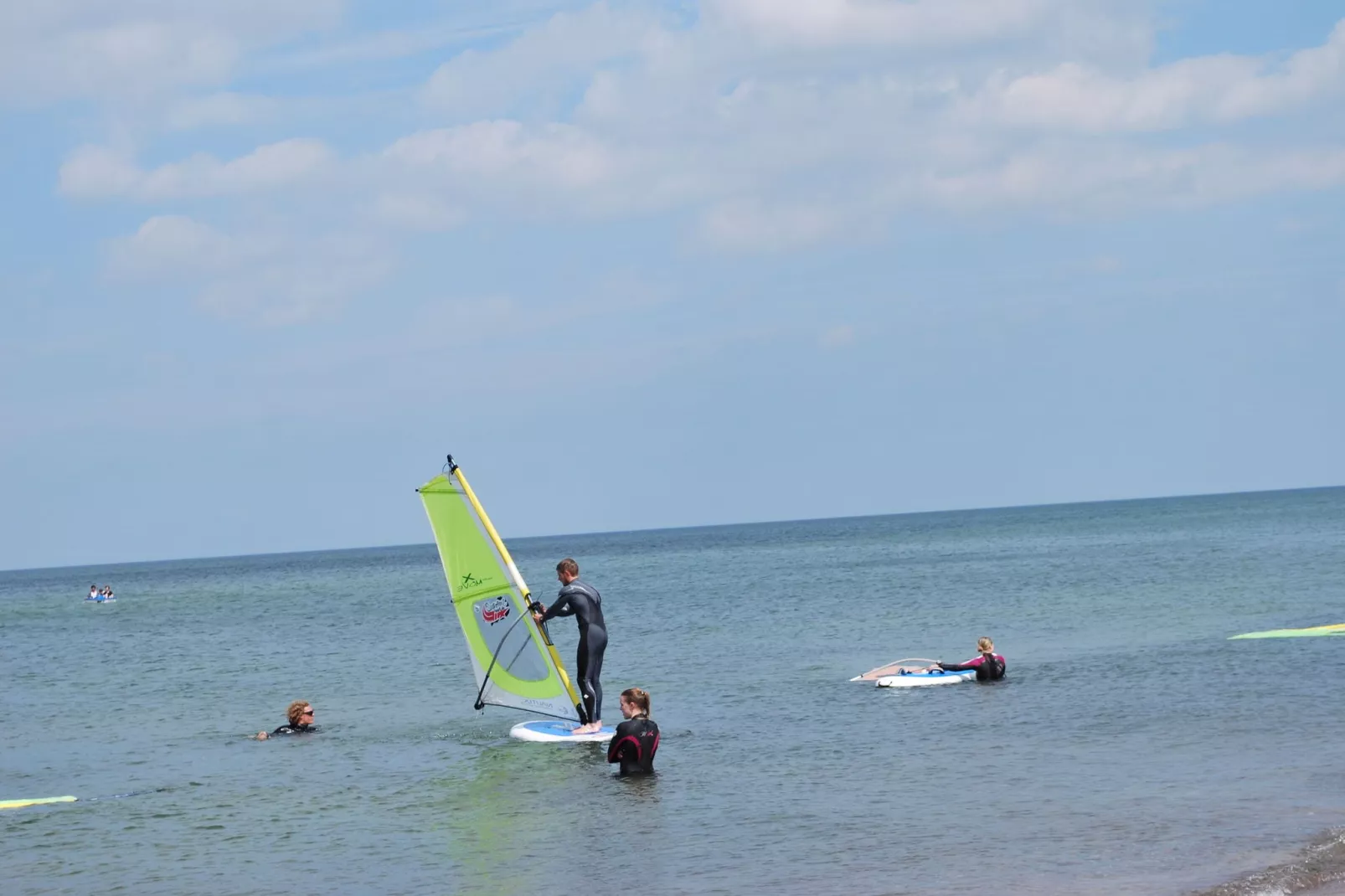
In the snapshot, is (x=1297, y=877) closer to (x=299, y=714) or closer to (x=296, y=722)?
(x=299, y=714)

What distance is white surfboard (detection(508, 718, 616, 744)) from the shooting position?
18.7 m

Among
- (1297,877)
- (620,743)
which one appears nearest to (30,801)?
(620,743)

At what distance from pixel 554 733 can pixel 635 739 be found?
3459mm

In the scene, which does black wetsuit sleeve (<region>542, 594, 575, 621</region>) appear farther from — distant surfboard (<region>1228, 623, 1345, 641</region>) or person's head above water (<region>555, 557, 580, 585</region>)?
distant surfboard (<region>1228, 623, 1345, 641</region>)

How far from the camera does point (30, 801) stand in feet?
55.9

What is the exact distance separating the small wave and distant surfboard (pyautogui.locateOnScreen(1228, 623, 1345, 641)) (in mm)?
17689

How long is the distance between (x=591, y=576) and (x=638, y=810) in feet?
292

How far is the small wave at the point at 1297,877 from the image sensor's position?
33.6 ft

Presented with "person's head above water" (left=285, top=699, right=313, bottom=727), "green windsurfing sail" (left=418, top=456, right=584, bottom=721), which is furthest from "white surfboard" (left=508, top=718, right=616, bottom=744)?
"person's head above water" (left=285, top=699, right=313, bottom=727)

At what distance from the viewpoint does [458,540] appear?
18.5 metres

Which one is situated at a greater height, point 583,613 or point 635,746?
point 583,613

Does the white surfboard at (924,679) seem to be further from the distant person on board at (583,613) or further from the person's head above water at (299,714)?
the person's head above water at (299,714)

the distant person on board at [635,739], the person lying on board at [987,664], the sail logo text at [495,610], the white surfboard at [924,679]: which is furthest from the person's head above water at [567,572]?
the person lying on board at [987,664]

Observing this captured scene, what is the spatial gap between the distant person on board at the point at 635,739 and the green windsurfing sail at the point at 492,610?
2.39 metres
